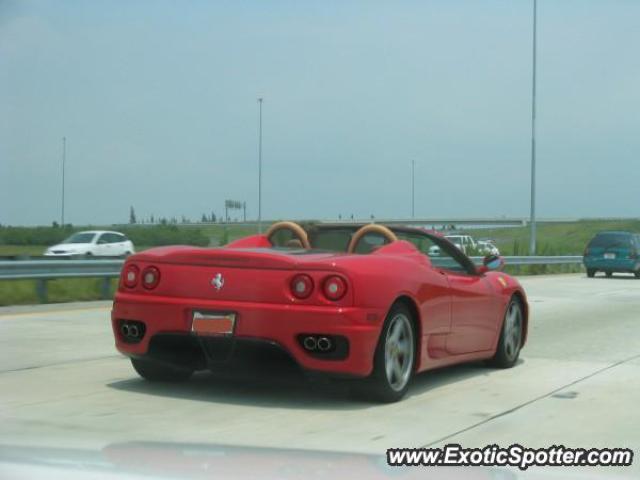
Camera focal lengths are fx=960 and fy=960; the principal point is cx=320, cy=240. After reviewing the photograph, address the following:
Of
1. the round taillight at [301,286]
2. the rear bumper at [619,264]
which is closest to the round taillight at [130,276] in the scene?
the round taillight at [301,286]

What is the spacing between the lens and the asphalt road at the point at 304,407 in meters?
5.41

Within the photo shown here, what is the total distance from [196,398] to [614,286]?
19.8 metres

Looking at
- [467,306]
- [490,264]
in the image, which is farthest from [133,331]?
[490,264]

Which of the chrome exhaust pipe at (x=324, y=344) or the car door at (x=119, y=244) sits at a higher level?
the chrome exhaust pipe at (x=324, y=344)

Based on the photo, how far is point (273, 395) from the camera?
22.5 feet

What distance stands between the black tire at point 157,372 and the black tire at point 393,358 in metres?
1.45

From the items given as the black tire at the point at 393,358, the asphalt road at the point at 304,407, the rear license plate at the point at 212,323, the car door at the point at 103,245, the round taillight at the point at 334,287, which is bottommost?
the car door at the point at 103,245

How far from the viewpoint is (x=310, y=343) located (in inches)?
242

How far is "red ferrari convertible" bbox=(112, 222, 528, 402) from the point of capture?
614 centimetres

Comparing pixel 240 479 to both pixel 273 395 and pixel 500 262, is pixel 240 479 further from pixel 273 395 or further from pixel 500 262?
pixel 500 262

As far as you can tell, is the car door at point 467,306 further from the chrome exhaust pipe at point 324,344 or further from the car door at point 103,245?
the car door at point 103,245

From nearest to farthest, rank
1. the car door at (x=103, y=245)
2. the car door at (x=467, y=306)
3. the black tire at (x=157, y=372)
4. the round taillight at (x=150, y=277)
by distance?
the round taillight at (x=150, y=277)
the black tire at (x=157, y=372)
the car door at (x=467, y=306)
the car door at (x=103, y=245)

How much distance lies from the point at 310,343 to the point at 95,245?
89.3ft

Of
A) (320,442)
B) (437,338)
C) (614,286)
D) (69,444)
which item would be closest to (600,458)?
(320,442)
